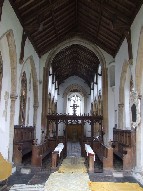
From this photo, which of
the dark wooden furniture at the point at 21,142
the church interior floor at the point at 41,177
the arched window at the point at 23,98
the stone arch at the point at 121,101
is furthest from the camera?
the stone arch at the point at 121,101

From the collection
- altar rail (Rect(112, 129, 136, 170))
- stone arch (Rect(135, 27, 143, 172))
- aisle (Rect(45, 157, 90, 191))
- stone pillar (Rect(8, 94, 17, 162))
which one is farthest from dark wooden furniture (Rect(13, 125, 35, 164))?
stone arch (Rect(135, 27, 143, 172))

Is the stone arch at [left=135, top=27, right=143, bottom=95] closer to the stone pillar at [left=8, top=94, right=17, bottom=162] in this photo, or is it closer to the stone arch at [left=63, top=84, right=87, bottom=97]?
the stone pillar at [left=8, top=94, right=17, bottom=162]

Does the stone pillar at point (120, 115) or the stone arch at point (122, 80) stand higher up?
the stone arch at point (122, 80)

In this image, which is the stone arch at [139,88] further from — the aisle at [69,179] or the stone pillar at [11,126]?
the stone pillar at [11,126]

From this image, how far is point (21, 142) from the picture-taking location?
32.4 feet

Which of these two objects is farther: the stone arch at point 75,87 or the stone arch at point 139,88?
the stone arch at point 75,87

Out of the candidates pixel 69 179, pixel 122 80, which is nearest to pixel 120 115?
pixel 122 80

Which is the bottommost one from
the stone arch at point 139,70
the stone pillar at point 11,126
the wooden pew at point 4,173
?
the wooden pew at point 4,173

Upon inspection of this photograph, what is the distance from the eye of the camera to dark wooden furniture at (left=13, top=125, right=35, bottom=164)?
8853 mm

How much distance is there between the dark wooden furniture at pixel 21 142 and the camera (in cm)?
885

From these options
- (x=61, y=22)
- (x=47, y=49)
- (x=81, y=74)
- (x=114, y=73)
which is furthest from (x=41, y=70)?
(x=81, y=74)

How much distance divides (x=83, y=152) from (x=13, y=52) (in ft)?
18.5

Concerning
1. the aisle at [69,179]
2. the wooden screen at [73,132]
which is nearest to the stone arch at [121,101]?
the aisle at [69,179]

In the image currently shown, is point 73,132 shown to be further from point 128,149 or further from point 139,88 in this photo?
point 139,88
